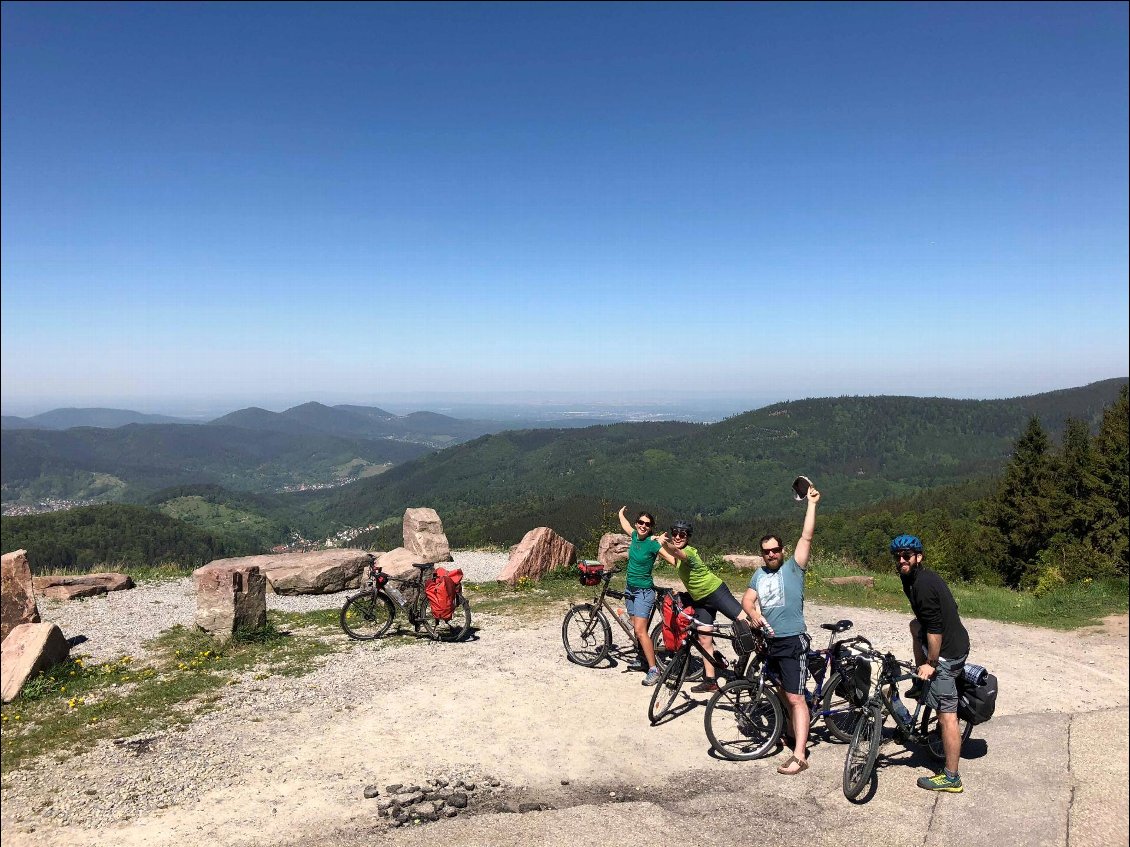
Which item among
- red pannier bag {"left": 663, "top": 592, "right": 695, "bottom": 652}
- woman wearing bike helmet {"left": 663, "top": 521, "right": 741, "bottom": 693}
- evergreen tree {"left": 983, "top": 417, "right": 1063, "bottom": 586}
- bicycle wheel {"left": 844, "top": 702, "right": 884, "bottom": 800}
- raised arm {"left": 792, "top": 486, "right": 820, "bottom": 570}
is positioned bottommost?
evergreen tree {"left": 983, "top": 417, "right": 1063, "bottom": 586}

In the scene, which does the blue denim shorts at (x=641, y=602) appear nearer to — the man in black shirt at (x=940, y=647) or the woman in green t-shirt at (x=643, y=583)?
the woman in green t-shirt at (x=643, y=583)

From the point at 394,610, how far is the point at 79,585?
36.7ft

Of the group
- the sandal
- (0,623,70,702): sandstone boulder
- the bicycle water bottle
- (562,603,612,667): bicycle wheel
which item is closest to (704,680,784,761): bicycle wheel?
the sandal

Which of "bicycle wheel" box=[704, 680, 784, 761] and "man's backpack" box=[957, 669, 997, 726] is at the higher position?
"man's backpack" box=[957, 669, 997, 726]

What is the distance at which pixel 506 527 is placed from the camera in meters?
111

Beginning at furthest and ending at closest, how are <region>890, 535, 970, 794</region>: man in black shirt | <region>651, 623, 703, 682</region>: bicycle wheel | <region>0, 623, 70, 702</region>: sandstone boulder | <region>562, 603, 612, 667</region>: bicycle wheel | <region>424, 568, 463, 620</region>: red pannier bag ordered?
<region>424, 568, 463, 620</region>: red pannier bag, <region>562, 603, 612, 667</region>: bicycle wheel, <region>651, 623, 703, 682</region>: bicycle wheel, <region>0, 623, 70, 702</region>: sandstone boulder, <region>890, 535, 970, 794</region>: man in black shirt

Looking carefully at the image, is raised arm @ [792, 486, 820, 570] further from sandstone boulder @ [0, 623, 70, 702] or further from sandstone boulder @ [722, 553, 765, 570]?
sandstone boulder @ [722, 553, 765, 570]

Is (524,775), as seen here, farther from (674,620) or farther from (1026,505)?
(1026,505)

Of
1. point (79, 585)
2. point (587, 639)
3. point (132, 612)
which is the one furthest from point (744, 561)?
point (79, 585)

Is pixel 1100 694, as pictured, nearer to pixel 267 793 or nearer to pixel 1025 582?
pixel 267 793

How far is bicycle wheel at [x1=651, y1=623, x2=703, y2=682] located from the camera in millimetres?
9102

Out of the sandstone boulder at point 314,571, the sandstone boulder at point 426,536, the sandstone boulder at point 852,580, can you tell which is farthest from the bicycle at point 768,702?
the sandstone boulder at point 426,536

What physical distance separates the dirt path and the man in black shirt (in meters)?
0.39

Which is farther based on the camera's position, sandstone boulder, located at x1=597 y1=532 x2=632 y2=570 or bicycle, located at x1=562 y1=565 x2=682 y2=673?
sandstone boulder, located at x1=597 y1=532 x2=632 y2=570
